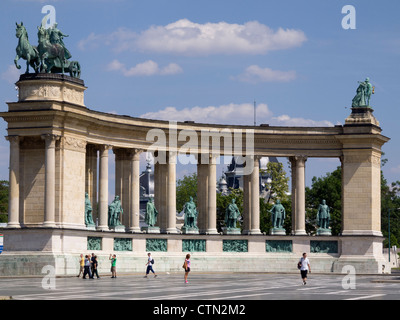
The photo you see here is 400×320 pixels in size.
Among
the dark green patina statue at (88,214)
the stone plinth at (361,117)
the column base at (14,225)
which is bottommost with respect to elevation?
the column base at (14,225)

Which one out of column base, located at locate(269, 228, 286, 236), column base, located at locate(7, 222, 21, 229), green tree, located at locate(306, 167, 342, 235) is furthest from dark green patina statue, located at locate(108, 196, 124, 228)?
green tree, located at locate(306, 167, 342, 235)

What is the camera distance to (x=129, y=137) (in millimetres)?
82250

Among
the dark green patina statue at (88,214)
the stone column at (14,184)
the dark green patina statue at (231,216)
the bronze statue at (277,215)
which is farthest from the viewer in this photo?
the dark green patina statue at (231,216)

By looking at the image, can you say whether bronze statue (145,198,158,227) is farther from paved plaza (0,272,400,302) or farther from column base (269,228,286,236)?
paved plaza (0,272,400,302)

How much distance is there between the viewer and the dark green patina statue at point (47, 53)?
7531cm

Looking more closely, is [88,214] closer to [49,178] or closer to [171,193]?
[49,178]

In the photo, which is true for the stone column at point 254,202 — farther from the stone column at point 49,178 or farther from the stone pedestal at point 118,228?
the stone column at point 49,178

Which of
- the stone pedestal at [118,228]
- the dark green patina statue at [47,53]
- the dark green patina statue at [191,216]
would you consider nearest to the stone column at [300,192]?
the dark green patina statue at [191,216]

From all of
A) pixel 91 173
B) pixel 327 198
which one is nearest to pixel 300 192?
pixel 91 173

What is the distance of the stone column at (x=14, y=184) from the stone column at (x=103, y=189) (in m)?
8.36

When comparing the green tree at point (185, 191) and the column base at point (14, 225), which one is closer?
the column base at point (14, 225)

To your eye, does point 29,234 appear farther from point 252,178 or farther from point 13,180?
point 252,178

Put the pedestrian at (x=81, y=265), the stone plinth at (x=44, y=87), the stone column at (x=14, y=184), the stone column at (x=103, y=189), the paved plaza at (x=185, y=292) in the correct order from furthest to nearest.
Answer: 1. the stone column at (x=103, y=189)
2. the stone plinth at (x=44, y=87)
3. the stone column at (x=14, y=184)
4. the pedestrian at (x=81, y=265)
5. the paved plaza at (x=185, y=292)

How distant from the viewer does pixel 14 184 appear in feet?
242
